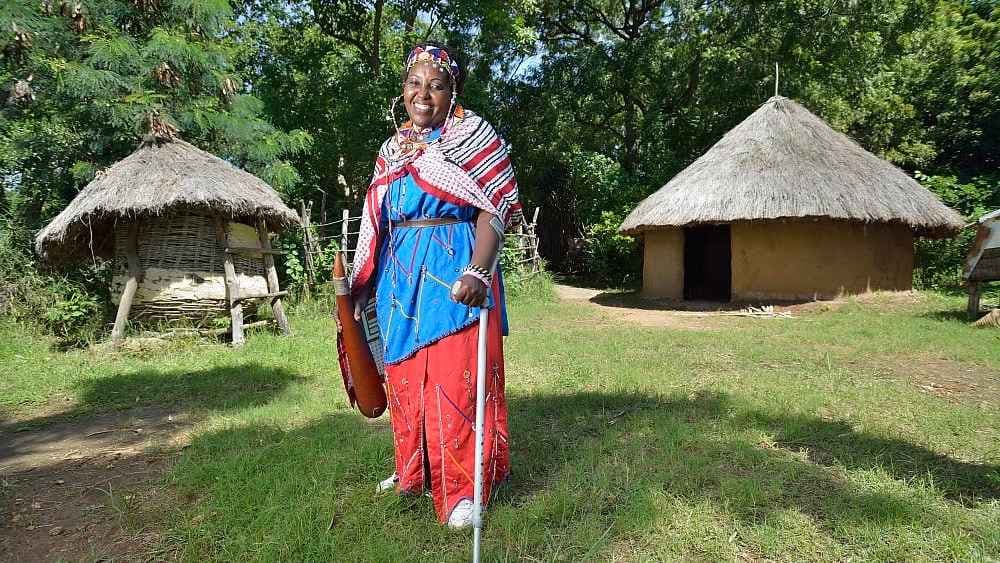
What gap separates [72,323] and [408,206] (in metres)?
7.03

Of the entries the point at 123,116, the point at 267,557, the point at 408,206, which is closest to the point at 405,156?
the point at 408,206

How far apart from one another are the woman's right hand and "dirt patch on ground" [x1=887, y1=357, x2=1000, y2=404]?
13.1ft

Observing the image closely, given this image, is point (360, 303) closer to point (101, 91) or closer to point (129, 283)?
point (129, 283)

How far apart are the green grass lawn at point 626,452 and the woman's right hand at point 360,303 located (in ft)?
2.67

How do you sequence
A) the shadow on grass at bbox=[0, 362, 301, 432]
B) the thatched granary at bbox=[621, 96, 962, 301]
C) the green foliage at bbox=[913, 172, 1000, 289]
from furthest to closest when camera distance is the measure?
the green foliage at bbox=[913, 172, 1000, 289]
the thatched granary at bbox=[621, 96, 962, 301]
the shadow on grass at bbox=[0, 362, 301, 432]

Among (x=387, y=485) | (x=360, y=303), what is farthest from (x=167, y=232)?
(x=387, y=485)

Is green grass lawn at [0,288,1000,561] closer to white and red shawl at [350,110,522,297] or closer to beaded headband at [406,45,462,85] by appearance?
white and red shawl at [350,110,522,297]

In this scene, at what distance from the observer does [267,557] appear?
1993 mm

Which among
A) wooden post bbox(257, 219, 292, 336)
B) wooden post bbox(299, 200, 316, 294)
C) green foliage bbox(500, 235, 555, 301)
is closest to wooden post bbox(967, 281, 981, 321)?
green foliage bbox(500, 235, 555, 301)

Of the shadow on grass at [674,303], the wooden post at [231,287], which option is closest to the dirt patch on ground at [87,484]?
the wooden post at [231,287]

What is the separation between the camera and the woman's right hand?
2400mm

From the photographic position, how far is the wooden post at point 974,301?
23.0ft

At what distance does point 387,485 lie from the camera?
251 cm

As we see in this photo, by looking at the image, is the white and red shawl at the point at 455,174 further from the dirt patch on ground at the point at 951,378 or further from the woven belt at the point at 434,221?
the dirt patch on ground at the point at 951,378
